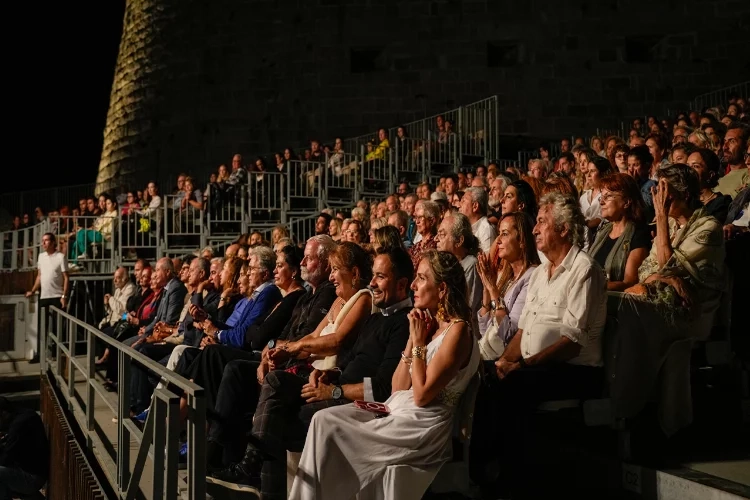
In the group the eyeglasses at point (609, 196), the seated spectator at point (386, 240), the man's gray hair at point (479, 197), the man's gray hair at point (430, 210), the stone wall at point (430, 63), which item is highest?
the stone wall at point (430, 63)

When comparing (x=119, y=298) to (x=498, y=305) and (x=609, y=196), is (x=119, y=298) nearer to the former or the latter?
(x=498, y=305)

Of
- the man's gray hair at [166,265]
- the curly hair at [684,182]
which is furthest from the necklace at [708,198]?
the man's gray hair at [166,265]

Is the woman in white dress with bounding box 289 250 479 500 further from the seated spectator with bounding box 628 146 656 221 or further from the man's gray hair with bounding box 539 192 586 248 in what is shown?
the seated spectator with bounding box 628 146 656 221

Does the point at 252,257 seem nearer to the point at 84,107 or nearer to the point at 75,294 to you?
the point at 75,294

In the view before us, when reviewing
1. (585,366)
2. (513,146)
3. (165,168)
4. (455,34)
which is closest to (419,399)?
(585,366)

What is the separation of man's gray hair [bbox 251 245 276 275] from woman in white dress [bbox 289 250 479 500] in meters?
2.60

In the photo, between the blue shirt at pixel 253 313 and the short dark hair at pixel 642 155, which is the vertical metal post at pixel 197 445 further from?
the short dark hair at pixel 642 155

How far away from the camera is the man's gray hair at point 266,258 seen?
607 centimetres

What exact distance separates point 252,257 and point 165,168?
14.6m

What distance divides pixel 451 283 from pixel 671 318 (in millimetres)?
1074

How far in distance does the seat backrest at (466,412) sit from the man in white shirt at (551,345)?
0.34 ft

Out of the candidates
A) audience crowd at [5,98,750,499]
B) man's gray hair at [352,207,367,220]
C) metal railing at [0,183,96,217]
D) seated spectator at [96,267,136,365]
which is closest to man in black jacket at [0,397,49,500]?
audience crowd at [5,98,750,499]

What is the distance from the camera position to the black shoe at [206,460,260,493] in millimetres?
4102

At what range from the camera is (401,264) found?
4289 millimetres
